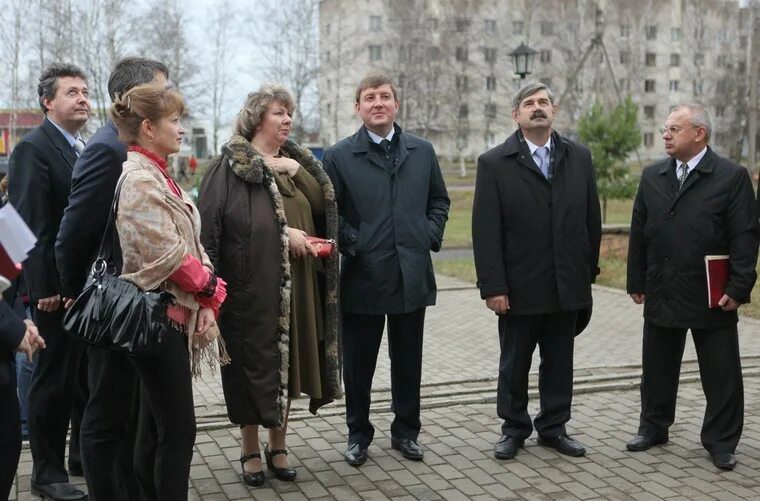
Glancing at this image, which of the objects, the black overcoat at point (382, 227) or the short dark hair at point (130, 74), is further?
the black overcoat at point (382, 227)

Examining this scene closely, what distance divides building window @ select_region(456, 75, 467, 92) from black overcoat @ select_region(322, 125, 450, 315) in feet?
206

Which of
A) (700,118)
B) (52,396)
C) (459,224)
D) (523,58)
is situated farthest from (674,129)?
(459,224)

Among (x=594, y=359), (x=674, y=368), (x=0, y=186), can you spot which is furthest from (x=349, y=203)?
(x=594, y=359)

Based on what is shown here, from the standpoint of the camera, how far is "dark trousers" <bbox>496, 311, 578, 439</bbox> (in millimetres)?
5480

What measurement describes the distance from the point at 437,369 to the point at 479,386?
87cm

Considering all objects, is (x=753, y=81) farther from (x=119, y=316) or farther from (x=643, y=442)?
(x=119, y=316)

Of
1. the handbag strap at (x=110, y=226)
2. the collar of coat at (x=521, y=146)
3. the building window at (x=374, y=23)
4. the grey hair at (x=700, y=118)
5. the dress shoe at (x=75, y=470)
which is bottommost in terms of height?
the dress shoe at (x=75, y=470)

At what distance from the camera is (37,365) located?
4.65 m

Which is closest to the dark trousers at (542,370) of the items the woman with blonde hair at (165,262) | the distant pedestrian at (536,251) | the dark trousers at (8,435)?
the distant pedestrian at (536,251)

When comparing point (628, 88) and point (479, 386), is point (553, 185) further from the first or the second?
point (628, 88)

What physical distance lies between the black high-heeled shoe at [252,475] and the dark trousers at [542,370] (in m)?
1.54

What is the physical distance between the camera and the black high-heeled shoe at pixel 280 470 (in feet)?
16.4

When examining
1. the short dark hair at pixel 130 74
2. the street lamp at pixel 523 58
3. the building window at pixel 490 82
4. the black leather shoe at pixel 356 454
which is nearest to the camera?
the short dark hair at pixel 130 74

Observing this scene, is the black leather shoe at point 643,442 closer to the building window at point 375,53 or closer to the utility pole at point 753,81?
the utility pole at point 753,81
